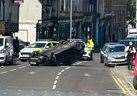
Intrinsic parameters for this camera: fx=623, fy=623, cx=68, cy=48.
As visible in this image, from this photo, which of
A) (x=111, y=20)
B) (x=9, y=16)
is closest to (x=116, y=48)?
(x=9, y=16)

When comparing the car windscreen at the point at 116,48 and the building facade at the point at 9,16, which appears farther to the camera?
the building facade at the point at 9,16

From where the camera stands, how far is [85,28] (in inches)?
3383

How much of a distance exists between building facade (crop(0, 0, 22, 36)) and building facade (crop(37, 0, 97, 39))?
5.62 m

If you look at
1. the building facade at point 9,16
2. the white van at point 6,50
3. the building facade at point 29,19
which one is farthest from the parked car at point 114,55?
the building facade at point 29,19

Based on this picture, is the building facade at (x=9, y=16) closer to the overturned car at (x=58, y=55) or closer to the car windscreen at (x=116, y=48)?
the car windscreen at (x=116, y=48)

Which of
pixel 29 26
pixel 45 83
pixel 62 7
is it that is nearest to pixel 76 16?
pixel 62 7

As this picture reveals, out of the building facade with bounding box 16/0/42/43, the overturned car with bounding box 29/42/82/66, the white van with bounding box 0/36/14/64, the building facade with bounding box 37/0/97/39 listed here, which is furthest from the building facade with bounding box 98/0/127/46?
the white van with bounding box 0/36/14/64

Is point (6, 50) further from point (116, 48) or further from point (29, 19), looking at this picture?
point (29, 19)

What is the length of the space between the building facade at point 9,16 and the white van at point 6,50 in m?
20.0

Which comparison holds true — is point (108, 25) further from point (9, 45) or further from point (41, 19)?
point (9, 45)

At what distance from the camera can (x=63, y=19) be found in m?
81.6

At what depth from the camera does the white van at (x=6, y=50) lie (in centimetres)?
4000

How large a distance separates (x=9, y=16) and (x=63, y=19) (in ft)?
46.8

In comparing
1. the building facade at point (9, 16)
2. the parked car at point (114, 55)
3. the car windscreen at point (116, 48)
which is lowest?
the parked car at point (114, 55)
